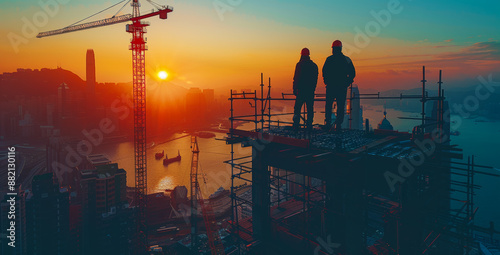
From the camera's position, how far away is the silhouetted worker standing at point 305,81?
7363 mm

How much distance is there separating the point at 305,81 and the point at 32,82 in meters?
69.3

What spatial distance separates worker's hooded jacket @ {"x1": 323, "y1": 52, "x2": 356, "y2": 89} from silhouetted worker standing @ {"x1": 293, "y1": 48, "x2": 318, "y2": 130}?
30cm

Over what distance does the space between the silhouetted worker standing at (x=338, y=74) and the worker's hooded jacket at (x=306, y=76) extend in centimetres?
27

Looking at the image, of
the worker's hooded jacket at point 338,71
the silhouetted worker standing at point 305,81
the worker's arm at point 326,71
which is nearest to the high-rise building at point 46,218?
the silhouetted worker standing at point 305,81

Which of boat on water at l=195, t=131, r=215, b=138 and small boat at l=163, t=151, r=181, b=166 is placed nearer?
small boat at l=163, t=151, r=181, b=166

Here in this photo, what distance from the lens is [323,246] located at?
6836 mm

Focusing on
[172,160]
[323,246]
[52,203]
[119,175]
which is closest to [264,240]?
[323,246]

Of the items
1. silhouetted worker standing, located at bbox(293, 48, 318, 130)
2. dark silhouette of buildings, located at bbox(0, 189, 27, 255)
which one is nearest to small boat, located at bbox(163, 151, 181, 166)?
dark silhouette of buildings, located at bbox(0, 189, 27, 255)

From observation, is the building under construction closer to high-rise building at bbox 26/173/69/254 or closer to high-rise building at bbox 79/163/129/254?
high-rise building at bbox 79/163/129/254

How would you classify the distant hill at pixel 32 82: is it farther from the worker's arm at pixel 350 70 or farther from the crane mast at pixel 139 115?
the worker's arm at pixel 350 70

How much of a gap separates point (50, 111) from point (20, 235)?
43917 mm

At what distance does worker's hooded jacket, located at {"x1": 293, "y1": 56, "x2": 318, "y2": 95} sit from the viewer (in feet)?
24.1

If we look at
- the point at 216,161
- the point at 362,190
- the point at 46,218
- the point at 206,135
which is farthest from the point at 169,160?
the point at 362,190

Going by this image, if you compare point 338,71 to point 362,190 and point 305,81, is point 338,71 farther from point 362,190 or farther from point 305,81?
point 362,190
